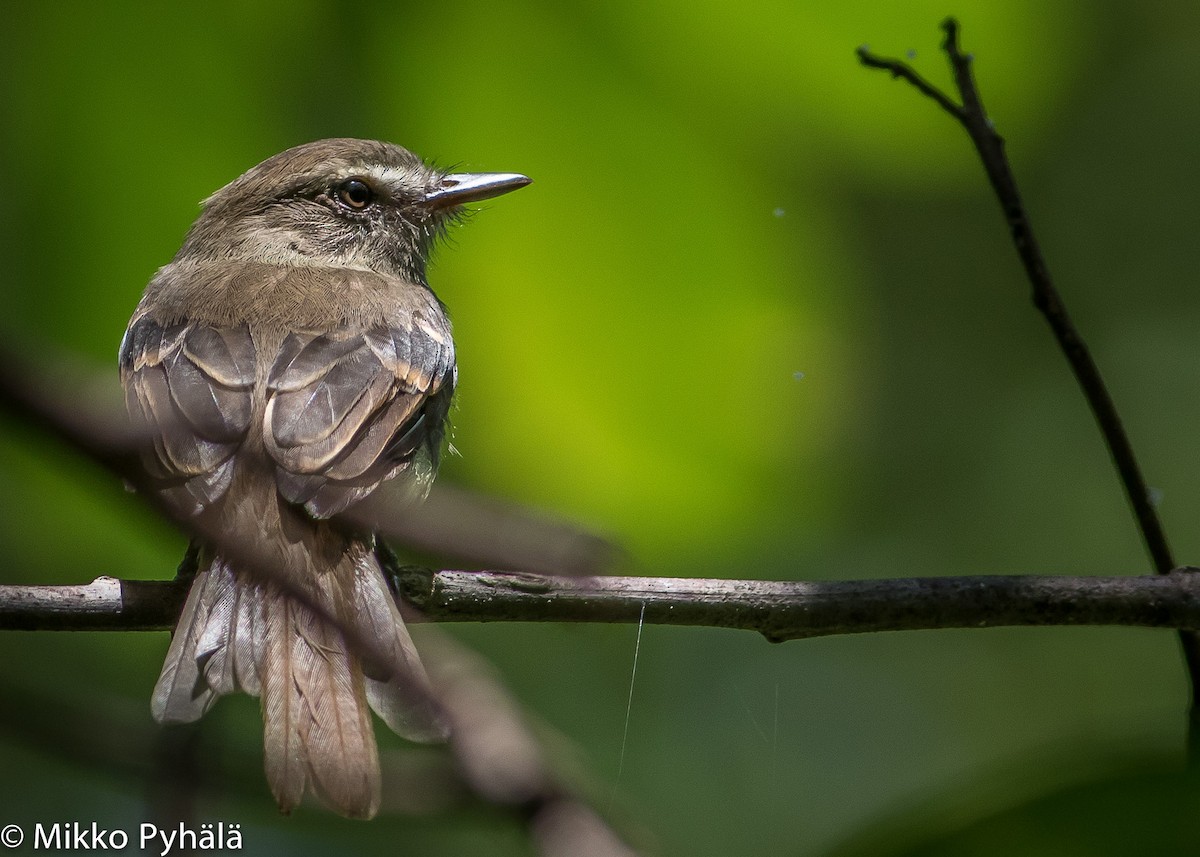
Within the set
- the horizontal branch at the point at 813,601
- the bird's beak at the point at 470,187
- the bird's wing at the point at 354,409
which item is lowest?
the horizontal branch at the point at 813,601

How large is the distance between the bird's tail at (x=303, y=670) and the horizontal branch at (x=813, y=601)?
6.1 inches

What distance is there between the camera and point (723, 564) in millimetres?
3781

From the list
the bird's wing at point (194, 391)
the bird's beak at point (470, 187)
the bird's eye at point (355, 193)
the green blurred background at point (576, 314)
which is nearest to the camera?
the green blurred background at point (576, 314)

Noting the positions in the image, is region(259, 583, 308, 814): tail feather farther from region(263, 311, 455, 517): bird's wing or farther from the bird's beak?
the bird's beak

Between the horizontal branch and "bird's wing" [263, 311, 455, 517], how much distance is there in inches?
16.6

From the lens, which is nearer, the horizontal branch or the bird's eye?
the horizontal branch

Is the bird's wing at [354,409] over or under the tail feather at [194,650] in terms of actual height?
over

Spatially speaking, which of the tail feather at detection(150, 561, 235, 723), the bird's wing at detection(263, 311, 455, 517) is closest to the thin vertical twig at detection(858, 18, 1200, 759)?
the bird's wing at detection(263, 311, 455, 517)

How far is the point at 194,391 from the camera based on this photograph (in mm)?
3164

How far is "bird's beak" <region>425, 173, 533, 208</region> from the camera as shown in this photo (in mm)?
3508

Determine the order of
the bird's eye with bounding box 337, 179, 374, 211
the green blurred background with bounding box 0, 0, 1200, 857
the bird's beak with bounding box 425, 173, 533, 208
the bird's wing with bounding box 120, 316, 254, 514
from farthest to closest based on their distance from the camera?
the bird's eye with bounding box 337, 179, 374, 211 → the bird's beak with bounding box 425, 173, 533, 208 → the bird's wing with bounding box 120, 316, 254, 514 → the green blurred background with bounding box 0, 0, 1200, 857

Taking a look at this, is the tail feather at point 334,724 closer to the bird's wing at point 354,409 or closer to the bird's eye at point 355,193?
the bird's wing at point 354,409

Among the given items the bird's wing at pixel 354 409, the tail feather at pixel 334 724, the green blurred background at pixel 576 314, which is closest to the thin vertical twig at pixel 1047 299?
the green blurred background at pixel 576 314

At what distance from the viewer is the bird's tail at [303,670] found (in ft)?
7.39
